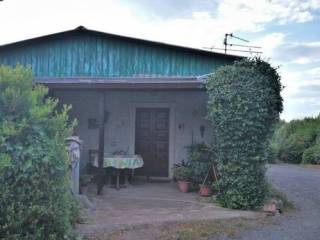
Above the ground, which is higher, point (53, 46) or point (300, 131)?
point (53, 46)

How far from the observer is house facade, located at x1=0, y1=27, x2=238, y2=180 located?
34.6 ft

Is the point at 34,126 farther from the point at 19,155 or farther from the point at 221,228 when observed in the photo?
the point at 221,228

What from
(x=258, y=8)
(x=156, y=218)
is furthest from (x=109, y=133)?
(x=258, y=8)

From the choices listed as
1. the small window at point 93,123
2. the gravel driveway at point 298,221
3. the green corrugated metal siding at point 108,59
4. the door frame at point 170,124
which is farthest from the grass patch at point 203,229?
the small window at point 93,123

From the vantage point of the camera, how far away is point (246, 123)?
728 cm

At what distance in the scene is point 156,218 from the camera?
646 cm

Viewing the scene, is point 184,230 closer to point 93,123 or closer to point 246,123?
point 246,123

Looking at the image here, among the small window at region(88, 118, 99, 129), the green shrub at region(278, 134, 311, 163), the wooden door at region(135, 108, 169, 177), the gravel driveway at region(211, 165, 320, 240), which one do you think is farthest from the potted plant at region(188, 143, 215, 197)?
the green shrub at region(278, 134, 311, 163)

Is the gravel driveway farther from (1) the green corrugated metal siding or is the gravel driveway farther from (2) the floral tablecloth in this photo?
(1) the green corrugated metal siding

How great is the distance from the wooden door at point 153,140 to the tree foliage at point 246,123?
11.4 feet

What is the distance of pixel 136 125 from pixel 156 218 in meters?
4.88

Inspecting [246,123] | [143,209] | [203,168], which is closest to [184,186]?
[203,168]

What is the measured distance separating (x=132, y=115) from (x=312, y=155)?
11930 millimetres

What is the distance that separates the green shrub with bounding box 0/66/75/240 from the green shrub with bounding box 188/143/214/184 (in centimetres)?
564
